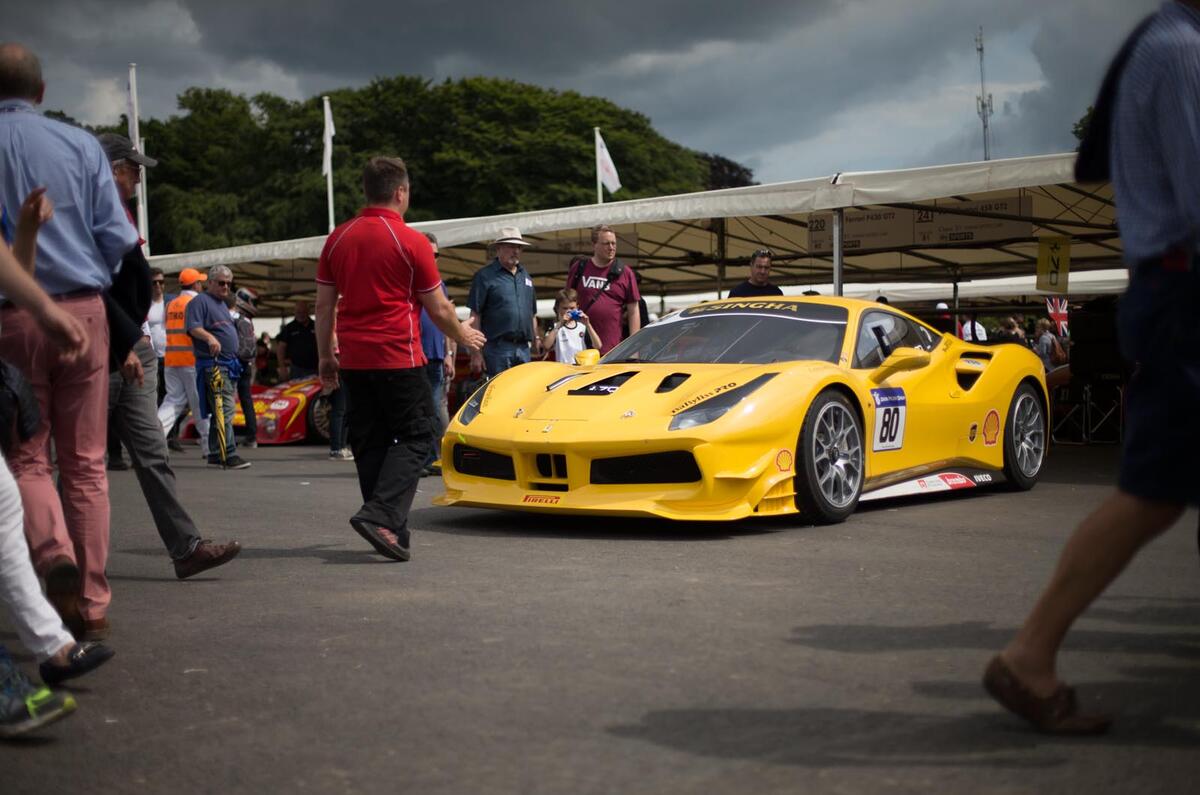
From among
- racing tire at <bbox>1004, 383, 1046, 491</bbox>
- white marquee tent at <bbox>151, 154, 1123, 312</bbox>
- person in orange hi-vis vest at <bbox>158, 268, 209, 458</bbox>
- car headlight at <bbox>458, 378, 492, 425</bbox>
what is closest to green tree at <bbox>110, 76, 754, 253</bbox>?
white marquee tent at <bbox>151, 154, 1123, 312</bbox>

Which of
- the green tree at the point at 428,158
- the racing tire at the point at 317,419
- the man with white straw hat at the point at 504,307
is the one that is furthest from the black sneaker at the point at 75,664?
the green tree at the point at 428,158

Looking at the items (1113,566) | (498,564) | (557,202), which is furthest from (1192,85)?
(557,202)

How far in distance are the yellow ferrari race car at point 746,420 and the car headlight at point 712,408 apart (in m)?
0.01

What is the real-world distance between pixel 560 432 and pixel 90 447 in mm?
3011

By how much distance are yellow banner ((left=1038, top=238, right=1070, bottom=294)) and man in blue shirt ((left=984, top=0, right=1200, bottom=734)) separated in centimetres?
1284

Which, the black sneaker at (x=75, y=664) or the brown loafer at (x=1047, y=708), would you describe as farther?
the black sneaker at (x=75, y=664)

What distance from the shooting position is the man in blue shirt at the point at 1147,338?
9.66 feet

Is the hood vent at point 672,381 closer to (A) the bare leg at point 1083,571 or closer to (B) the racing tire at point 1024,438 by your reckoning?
(B) the racing tire at point 1024,438

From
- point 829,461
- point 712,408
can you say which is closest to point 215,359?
point 712,408

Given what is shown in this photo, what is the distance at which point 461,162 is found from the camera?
193 ft

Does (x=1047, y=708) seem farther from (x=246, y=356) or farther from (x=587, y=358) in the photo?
(x=246, y=356)

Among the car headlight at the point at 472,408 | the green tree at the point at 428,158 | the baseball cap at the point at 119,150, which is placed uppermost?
the green tree at the point at 428,158

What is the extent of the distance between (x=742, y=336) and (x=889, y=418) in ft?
3.18

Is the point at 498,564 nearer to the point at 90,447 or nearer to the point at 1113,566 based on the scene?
the point at 90,447
